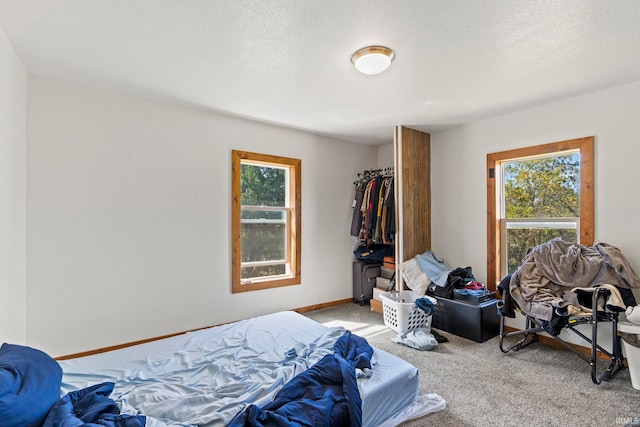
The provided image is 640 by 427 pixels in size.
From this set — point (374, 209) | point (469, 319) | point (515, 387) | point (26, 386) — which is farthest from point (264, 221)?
point (515, 387)

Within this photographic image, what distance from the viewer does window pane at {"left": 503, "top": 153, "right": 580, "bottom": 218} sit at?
293 centimetres

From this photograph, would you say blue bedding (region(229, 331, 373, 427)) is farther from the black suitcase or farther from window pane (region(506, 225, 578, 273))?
the black suitcase

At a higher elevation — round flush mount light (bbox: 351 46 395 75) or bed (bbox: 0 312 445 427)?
round flush mount light (bbox: 351 46 395 75)

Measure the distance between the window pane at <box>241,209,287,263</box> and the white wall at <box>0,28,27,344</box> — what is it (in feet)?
6.34

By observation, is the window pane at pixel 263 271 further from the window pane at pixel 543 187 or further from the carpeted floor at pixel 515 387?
the window pane at pixel 543 187

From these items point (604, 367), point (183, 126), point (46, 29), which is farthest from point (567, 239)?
point (46, 29)

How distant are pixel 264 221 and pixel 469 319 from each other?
8.31 feet

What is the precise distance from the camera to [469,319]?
3059 millimetres

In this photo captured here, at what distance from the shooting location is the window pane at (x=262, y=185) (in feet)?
12.2

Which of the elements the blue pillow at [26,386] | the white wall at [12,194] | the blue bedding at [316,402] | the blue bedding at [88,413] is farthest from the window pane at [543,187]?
the white wall at [12,194]

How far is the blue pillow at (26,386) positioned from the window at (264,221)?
2.16 metres

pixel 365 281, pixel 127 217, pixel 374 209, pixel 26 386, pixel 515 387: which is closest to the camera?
pixel 26 386

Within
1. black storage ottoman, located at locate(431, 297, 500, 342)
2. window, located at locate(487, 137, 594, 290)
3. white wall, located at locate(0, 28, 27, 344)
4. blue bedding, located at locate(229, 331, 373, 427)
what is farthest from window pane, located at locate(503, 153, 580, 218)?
white wall, located at locate(0, 28, 27, 344)

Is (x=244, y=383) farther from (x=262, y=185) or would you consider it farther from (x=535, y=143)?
(x=535, y=143)
